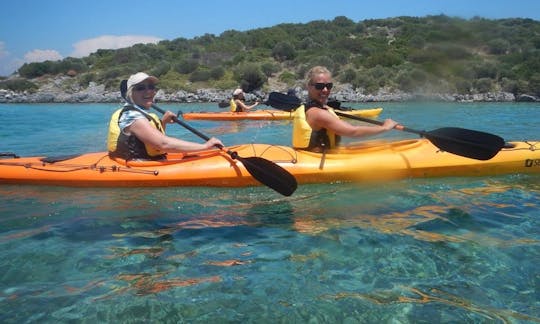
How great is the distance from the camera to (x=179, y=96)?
104 feet

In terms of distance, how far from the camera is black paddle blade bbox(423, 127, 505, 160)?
5101 millimetres

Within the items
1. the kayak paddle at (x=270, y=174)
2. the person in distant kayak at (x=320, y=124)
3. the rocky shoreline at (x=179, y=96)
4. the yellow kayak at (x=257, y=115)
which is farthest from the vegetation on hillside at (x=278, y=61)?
the kayak paddle at (x=270, y=174)

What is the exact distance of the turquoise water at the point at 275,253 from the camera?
99.5 inches

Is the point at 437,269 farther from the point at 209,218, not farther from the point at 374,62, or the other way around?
the point at 374,62

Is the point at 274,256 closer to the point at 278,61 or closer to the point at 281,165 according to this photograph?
the point at 281,165

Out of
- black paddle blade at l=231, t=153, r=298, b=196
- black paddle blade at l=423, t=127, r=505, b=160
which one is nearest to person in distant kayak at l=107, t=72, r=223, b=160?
black paddle blade at l=231, t=153, r=298, b=196

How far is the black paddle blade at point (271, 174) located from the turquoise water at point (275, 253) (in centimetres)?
18

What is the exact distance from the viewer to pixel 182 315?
8.13 ft

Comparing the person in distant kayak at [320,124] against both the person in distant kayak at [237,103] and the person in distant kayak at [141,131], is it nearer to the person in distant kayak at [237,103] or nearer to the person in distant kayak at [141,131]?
the person in distant kayak at [141,131]

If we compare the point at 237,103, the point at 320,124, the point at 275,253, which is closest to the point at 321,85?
the point at 320,124

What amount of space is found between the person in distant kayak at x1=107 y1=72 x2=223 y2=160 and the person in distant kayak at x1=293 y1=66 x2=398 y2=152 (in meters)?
1.16

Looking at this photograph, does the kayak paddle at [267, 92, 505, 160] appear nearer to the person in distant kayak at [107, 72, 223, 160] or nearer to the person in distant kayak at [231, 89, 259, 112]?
the person in distant kayak at [107, 72, 223, 160]

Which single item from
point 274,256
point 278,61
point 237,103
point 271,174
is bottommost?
point 274,256

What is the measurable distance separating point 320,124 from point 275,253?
226cm
